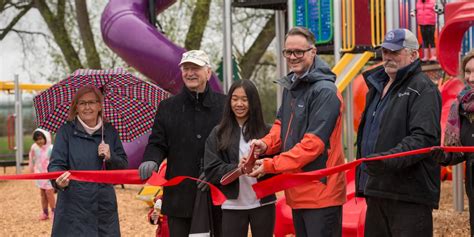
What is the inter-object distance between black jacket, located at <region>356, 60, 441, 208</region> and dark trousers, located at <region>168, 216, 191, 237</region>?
1439 millimetres

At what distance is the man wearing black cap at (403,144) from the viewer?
15.4 feet

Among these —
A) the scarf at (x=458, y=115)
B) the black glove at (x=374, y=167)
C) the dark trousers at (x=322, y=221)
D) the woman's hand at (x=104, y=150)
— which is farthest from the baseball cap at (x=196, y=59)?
the scarf at (x=458, y=115)

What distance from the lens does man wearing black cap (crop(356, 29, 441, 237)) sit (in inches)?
184

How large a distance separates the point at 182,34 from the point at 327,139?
2167 cm

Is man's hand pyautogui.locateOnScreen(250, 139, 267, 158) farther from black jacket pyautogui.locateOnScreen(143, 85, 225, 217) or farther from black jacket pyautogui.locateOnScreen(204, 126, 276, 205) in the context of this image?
black jacket pyautogui.locateOnScreen(143, 85, 225, 217)

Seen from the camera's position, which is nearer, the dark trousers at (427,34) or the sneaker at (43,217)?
the dark trousers at (427,34)

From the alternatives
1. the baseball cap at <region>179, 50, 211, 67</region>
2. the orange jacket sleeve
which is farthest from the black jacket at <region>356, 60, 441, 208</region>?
the baseball cap at <region>179, 50, 211, 67</region>

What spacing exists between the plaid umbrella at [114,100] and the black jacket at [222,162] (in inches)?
31.4

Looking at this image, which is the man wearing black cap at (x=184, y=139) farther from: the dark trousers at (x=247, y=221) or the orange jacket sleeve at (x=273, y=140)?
the orange jacket sleeve at (x=273, y=140)

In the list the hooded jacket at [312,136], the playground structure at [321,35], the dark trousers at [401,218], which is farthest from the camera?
the playground structure at [321,35]

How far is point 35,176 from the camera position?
19.0 feet

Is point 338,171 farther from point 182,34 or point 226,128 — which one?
point 182,34

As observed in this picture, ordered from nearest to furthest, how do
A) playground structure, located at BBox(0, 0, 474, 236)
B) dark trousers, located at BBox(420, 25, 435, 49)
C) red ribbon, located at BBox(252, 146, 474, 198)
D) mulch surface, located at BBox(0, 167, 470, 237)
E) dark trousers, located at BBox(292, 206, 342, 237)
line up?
red ribbon, located at BBox(252, 146, 474, 198) < dark trousers, located at BBox(292, 206, 342, 237) < mulch surface, located at BBox(0, 167, 470, 237) < dark trousers, located at BBox(420, 25, 435, 49) < playground structure, located at BBox(0, 0, 474, 236)

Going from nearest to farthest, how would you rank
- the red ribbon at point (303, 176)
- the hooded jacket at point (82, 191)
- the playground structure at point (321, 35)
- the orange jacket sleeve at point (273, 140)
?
the red ribbon at point (303, 176) → the orange jacket sleeve at point (273, 140) → the hooded jacket at point (82, 191) → the playground structure at point (321, 35)
